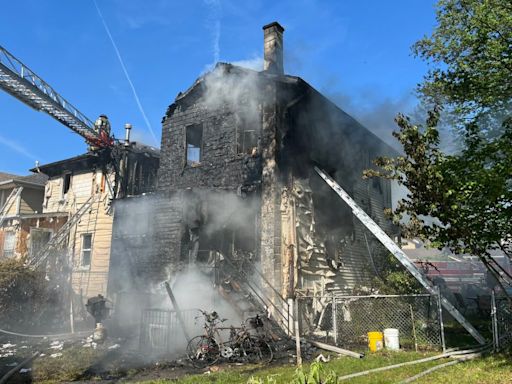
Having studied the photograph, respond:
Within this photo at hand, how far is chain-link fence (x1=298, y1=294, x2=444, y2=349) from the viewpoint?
10.9 metres

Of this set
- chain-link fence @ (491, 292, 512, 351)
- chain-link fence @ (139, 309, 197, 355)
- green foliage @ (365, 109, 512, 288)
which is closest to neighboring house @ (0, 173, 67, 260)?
chain-link fence @ (139, 309, 197, 355)

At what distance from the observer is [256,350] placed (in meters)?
9.23

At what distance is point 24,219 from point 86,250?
15.5ft

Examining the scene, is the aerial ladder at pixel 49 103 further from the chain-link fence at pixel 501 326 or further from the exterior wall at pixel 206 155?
the chain-link fence at pixel 501 326

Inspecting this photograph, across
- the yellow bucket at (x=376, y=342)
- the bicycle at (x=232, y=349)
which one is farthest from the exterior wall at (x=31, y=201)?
the yellow bucket at (x=376, y=342)

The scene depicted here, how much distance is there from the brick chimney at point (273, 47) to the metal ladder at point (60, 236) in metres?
12.0

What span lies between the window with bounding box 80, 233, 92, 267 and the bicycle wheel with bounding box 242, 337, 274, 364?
13539mm

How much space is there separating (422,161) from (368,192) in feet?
33.9

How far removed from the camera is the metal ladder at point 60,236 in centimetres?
1859

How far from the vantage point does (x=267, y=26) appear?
1469 centimetres

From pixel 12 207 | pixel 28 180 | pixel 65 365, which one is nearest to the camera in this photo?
pixel 65 365

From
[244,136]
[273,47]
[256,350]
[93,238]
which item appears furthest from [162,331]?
[93,238]

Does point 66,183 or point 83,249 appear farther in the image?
point 66,183

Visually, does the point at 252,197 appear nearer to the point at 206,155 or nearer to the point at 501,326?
the point at 206,155
